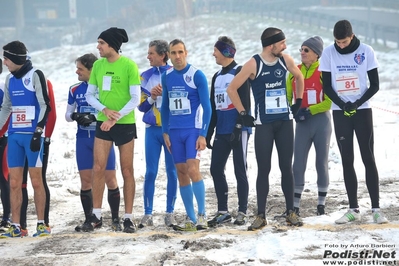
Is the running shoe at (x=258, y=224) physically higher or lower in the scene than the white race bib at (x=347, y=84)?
lower

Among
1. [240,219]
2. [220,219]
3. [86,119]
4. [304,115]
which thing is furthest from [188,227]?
[304,115]

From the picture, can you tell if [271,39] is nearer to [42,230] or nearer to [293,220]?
[293,220]

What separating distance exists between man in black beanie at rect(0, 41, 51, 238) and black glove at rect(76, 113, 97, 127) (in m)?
0.44

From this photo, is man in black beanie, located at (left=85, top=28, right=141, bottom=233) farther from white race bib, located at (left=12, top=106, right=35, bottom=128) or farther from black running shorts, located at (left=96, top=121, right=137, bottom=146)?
white race bib, located at (left=12, top=106, right=35, bottom=128)

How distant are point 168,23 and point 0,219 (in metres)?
54.2

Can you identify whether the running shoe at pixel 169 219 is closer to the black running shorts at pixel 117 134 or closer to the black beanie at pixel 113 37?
the black running shorts at pixel 117 134

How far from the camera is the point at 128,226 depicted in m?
7.79

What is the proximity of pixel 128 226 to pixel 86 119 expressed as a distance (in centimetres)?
128

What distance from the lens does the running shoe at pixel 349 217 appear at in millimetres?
7495

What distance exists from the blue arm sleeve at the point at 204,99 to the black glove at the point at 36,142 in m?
1.71

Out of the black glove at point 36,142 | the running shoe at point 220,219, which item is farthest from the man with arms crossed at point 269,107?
the black glove at point 36,142

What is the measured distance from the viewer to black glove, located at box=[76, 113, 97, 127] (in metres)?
8.07

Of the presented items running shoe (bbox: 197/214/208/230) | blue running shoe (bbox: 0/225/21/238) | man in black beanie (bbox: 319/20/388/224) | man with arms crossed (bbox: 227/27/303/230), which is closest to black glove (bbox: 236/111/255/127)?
man with arms crossed (bbox: 227/27/303/230)

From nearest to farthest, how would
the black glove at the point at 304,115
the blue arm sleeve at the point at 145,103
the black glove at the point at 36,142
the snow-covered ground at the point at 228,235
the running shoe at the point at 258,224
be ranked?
the snow-covered ground at the point at 228,235 → the running shoe at the point at 258,224 → the black glove at the point at 36,142 → the black glove at the point at 304,115 → the blue arm sleeve at the point at 145,103
